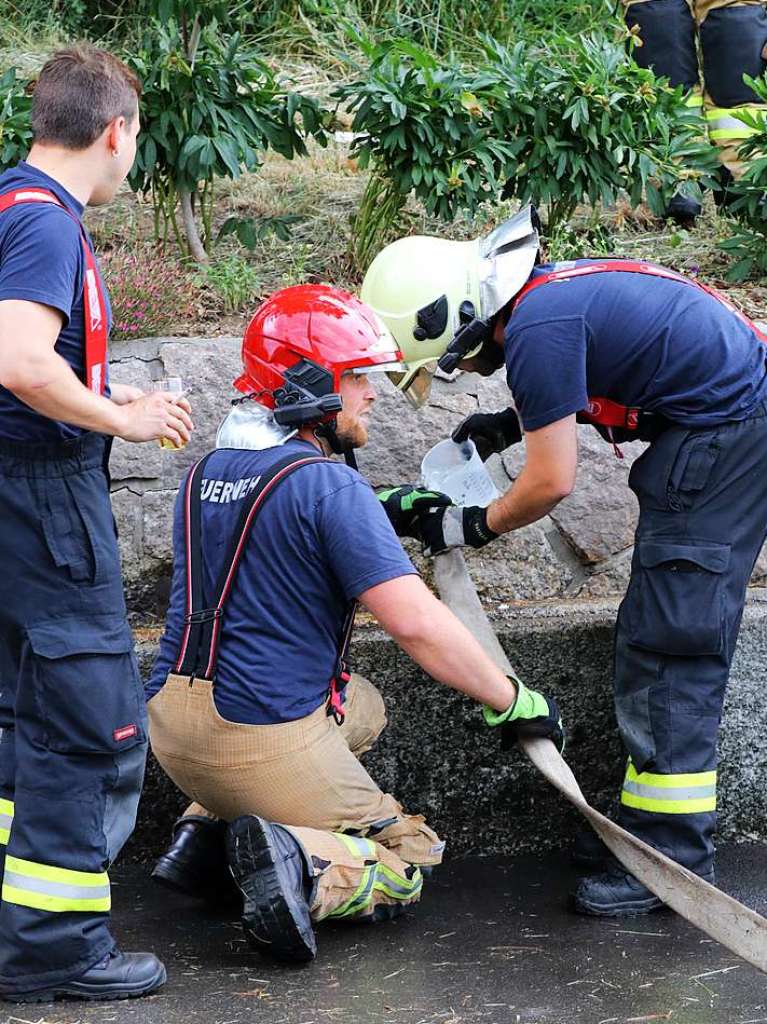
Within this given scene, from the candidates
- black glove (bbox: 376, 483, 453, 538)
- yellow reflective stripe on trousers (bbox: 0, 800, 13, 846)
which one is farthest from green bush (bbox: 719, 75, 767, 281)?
yellow reflective stripe on trousers (bbox: 0, 800, 13, 846)

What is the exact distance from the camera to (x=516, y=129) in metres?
Result: 4.95

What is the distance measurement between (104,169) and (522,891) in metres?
2.17

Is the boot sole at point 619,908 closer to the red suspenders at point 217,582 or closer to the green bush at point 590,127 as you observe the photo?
the red suspenders at point 217,582

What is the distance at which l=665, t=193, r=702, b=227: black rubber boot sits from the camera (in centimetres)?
552

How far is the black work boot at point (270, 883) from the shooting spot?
9.72 feet

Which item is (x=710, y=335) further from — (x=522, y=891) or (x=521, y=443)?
(x=522, y=891)

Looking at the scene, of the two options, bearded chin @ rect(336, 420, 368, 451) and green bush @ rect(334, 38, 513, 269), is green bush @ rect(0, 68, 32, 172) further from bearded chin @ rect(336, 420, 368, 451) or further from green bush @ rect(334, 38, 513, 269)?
bearded chin @ rect(336, 420, 368, 451)

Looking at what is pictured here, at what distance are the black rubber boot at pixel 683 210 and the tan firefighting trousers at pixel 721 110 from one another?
0.78 feet

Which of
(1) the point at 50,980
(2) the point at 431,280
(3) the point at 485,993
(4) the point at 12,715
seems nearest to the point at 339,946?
(3) the point at 485,993

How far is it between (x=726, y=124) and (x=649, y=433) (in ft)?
7.97

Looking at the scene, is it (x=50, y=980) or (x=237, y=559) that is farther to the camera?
(x=237, y=559)

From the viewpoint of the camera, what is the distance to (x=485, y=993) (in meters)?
3.02

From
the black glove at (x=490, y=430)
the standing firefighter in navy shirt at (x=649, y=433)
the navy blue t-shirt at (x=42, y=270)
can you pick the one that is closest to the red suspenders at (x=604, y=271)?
the standing firefighter in navy shirt at (x=649, y=433)

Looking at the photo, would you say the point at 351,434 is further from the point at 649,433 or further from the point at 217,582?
the point at 649,433
